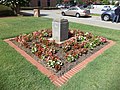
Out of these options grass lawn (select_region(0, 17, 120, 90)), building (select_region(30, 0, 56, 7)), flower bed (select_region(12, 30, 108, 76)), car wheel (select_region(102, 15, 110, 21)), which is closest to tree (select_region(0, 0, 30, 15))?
car wheel (select_region(102, 15, 110, 21))

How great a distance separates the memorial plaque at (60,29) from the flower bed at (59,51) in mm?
483

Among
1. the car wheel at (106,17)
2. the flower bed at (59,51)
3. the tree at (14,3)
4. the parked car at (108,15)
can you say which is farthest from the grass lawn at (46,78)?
the tree at (14,3)

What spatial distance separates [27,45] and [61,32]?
5.43 feet

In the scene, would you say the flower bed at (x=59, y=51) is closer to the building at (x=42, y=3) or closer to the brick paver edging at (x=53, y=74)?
the brick paver edging at (x=53, y=74)

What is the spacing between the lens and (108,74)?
4262 mm

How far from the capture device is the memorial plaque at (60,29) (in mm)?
6543

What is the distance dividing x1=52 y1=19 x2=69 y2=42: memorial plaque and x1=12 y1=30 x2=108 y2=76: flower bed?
0.48 meters

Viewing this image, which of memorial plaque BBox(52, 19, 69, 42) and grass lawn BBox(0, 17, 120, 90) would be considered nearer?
grass lawn BBox(0, 17, 120, 90)

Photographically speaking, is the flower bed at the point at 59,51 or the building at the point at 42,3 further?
the building at the point at 42,3

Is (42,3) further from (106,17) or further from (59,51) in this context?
(59,51)

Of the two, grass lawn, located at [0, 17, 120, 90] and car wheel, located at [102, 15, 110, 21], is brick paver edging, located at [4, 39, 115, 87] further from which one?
car wheel, located at [102, 15, 110, 21]

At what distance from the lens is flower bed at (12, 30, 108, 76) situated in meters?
4.73

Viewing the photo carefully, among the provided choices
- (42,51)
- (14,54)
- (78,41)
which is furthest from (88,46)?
(14,54)

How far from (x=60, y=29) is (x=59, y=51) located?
119 centimetres
